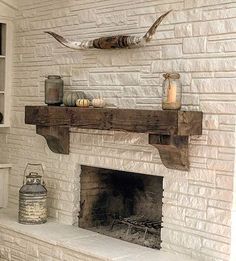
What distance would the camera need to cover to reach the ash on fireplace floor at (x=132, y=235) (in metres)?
3.37

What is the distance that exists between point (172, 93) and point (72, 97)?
2.94 ft

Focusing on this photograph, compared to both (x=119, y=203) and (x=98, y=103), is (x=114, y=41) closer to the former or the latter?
(x=98, y=103)

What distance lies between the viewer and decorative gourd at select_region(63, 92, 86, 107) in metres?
3.49

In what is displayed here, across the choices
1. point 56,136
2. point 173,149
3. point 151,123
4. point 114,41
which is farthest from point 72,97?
point 173,149

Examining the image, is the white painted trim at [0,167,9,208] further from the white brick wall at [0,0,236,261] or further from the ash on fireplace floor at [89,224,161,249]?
the ash on fireplace floor at [89,224,161,249]

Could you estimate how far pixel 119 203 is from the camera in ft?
12.6

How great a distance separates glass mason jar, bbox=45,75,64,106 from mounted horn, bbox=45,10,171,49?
0.95 feet

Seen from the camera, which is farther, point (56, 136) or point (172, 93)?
point (56, 136)

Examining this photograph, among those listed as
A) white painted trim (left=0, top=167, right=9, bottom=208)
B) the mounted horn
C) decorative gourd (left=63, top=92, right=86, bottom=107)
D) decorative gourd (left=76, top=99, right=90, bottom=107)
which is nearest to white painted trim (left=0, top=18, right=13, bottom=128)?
white painted trim (left=0, top=167, right=9, bottom=208)

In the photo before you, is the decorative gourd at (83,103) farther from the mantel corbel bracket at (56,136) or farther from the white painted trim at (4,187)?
the white painted trim at (4,187)

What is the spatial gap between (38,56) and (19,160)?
915mm

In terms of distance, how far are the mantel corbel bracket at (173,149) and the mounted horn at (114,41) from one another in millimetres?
628

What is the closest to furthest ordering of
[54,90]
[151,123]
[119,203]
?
[151,123], [54,90], [119,203]

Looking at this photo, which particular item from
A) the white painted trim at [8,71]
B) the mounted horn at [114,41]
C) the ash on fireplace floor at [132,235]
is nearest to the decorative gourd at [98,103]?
the mounted horn at [114,41]
